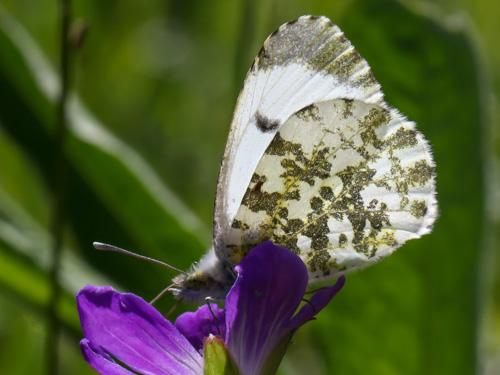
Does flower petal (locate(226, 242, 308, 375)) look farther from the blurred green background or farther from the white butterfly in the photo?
the blurred green background

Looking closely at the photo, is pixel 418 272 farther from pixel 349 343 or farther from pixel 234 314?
pixel 234 314

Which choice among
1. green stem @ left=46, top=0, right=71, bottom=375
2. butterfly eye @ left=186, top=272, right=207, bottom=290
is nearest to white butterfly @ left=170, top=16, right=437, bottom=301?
butterfly eye @ left=186, top=272, right=207, bottom=290

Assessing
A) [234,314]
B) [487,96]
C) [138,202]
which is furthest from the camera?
[138,202]

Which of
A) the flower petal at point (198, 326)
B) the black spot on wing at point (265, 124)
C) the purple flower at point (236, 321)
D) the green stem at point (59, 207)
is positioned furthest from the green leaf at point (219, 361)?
the green stem at point (59, 207)

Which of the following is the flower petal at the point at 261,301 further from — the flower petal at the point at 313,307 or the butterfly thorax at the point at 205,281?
the butterfly thorax at the point at 205,281

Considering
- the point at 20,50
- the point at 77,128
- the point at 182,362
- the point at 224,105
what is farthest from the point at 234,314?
the point at 224,105

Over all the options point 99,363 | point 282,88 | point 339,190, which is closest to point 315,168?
point 339,190

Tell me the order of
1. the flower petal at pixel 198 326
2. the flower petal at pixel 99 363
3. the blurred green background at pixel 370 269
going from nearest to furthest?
the flower petal at pixel 99 363
the flower petal at pixel 198 326
the blurred green background at pixel 370 269

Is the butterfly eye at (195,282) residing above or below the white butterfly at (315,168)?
below
